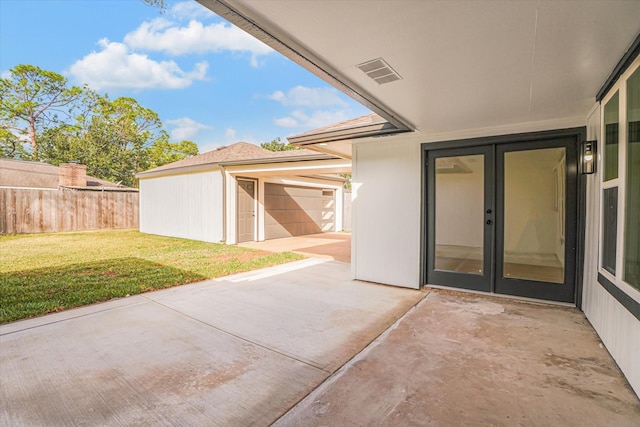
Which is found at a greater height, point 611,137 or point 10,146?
point 10,146

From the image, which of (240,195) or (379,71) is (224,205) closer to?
(240,195)

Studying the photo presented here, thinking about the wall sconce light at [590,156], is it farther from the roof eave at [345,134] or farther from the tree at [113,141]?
the tree at [113,141]

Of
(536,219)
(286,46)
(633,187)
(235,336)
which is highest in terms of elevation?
(286,46)

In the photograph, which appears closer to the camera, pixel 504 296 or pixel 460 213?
pixel 504 296

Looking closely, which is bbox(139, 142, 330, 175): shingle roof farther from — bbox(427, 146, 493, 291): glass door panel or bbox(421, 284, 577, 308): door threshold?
bbox(421, 284, 577, 308): door threshold

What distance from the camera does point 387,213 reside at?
5.09m

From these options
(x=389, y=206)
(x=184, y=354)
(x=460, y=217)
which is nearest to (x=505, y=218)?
(x=460, y=217)

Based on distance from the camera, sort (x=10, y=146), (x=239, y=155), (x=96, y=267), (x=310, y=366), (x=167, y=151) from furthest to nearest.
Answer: (x=167, y=151) < (x=10, y=146) < (x=239, y=155) < (x=96, y=267) < (x=310, y=366)

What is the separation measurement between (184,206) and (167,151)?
1965 cm

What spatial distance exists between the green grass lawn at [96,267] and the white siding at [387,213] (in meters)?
2.43

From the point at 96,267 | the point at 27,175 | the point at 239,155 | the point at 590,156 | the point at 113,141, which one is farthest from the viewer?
the point at 113,141

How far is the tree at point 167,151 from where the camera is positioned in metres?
26.6

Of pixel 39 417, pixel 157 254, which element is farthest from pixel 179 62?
pixel 39 417

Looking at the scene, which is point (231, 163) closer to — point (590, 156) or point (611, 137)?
point (590, 156)
